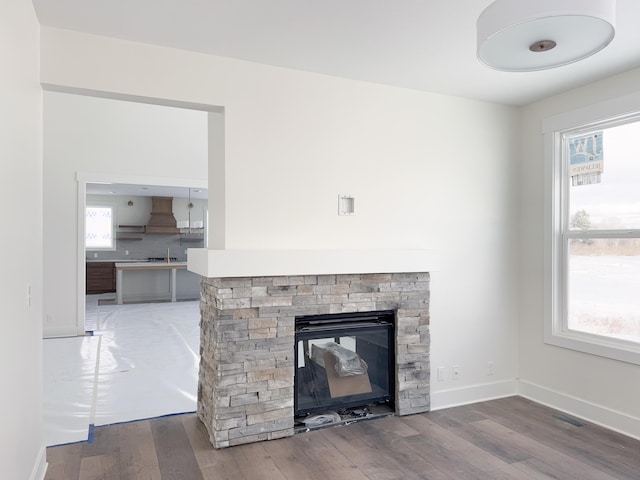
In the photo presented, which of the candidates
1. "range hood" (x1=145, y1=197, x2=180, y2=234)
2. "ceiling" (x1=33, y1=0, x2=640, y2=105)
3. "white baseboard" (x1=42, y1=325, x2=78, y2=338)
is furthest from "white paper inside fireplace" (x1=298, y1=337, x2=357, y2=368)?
"range hood" (x1=145, y1=197, x2=180, y2=234)

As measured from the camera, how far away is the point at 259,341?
2.95m

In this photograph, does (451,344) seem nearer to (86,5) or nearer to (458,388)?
(458,388)

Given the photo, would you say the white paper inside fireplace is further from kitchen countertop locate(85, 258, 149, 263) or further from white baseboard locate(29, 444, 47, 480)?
kitchen countertop locate(85, 258, 149, 263)

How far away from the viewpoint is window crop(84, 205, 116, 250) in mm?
10812

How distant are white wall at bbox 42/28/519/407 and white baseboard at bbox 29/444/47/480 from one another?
1.58 metres

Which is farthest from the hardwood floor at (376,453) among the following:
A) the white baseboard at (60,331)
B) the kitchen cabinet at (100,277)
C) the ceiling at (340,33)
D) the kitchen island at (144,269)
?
the kitchen cabinet at (100,277)

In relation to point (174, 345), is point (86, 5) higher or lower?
higher

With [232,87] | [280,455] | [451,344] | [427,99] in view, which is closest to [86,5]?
[232,87]

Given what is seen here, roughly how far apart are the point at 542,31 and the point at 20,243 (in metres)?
2.37

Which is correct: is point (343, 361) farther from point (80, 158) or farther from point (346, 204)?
point (80, 158)

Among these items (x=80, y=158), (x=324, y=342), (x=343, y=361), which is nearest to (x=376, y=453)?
(x=343, y=361)

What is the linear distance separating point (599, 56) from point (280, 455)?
3172 millimetres

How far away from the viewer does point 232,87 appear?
9.71 ft

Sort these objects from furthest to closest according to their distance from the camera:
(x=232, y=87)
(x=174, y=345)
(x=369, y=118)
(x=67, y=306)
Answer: (x=67, y=306)
(x=174, y=345)
(x=369, y=118)
(x=232, y=87)
